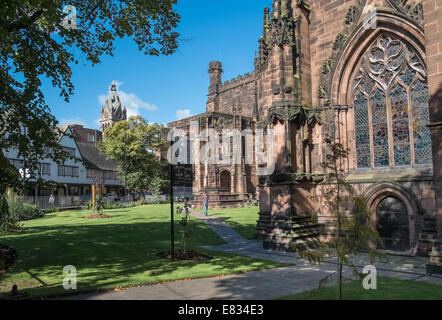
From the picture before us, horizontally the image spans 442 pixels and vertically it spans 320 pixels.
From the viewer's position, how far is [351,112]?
558 inches

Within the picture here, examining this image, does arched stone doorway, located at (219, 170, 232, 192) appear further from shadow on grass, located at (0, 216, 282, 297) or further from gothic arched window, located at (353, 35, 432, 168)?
gothic arched window, located at (353, 35, 432, 168)

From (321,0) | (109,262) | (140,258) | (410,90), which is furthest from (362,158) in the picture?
(109,262)

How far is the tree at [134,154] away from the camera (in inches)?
1949

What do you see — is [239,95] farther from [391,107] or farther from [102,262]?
[102,262]

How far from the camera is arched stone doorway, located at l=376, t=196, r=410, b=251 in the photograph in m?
11.9

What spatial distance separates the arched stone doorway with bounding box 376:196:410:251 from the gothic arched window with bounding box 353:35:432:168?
1543 mm

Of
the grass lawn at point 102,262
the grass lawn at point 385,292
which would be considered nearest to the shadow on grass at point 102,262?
the grass lawn at point 102,262

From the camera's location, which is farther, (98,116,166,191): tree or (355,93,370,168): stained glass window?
(98,116,166,191): tree

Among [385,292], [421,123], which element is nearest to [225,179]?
[421,123]

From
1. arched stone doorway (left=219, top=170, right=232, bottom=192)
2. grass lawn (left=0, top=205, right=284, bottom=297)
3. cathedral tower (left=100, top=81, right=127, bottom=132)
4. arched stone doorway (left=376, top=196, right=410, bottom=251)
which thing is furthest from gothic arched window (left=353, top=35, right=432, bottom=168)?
cathedral tower (left=100, top=81, right=127, bottom=132)

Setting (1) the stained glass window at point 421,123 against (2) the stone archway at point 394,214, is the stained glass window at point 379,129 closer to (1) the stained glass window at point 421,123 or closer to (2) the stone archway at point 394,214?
(1) the stained glass window at point 421,123

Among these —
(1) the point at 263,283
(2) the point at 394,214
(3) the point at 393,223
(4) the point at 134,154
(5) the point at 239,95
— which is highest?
(5) the point at 239,95

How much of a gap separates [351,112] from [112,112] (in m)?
108

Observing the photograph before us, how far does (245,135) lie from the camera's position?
4575 cm
